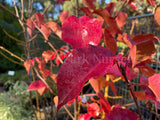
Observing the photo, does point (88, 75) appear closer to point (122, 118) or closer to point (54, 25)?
point (122, 118)

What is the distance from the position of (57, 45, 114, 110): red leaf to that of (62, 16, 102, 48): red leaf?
0.07 metres

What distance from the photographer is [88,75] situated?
12 centimetres

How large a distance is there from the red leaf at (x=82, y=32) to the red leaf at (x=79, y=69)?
69mm

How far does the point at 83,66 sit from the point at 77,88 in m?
0.02

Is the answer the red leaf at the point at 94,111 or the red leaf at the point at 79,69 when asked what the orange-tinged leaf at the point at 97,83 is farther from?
the red leaf at the point at 79,69

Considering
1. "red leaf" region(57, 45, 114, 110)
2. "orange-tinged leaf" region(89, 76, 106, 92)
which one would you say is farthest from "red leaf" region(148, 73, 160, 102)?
"orange-tinged leaf" region(89, 76, 106, 92)

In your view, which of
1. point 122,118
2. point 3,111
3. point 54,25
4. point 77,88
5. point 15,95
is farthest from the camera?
point 15,95

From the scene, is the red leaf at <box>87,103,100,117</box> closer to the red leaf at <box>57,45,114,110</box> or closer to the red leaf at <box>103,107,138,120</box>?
the red leaf at <box>103,107,138,120</box>

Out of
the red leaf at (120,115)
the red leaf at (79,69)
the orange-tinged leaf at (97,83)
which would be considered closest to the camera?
the red leaf at (79,69)

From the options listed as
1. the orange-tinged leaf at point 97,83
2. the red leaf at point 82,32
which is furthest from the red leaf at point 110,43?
the orange-tinged leaf at point 97,83

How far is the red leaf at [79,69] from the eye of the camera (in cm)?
11

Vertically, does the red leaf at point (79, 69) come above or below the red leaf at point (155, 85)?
above

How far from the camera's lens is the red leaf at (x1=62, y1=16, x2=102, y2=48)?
0.21 metres

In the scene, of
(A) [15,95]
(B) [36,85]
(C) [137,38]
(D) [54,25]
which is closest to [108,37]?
(C) [137,38]
